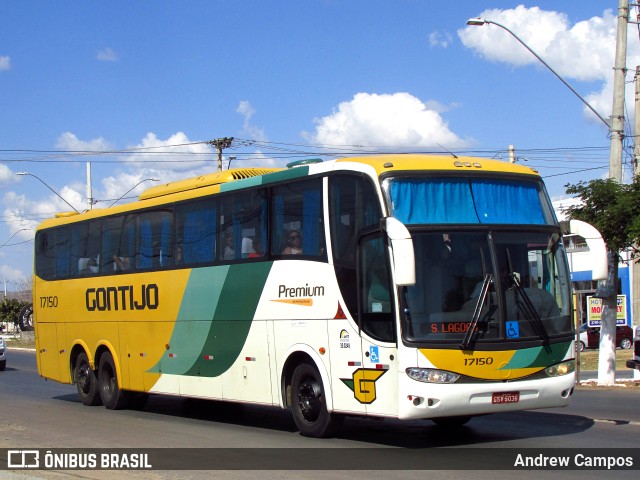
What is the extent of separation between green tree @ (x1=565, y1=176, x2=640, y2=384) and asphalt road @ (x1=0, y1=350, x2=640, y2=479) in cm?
234

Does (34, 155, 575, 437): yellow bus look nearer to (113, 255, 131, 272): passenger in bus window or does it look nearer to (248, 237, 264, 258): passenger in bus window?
(248, 237, 264, 258): passenger in bus window

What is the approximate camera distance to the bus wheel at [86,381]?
18438 mm

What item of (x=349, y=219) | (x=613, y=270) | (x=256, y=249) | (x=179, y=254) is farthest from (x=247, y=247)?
(x=613, y=270)

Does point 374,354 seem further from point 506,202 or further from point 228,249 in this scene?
point 228,249

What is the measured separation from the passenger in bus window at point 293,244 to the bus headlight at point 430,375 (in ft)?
9.04

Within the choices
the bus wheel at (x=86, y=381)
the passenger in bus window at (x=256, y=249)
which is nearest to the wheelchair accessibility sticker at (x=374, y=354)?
the passenger in bus window at (x=256, y=249)

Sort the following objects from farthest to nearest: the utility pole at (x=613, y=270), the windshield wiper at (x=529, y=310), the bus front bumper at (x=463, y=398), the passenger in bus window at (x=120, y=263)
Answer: the utility pole at (x=613, y=270), the passenger in bus window at (x=120, y=263), the windshield wiper at (x=529, y=310), the bus front bumper at (x=463, y=398)

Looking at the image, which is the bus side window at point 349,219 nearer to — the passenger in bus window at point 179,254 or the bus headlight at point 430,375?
the bus headlight at point 430,375

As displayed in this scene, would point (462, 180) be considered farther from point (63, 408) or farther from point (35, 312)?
point (35, 312)

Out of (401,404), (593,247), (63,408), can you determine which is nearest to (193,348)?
(63,408)

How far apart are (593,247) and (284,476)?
475 cm

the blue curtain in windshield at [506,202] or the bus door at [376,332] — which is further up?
the blue curtain in windshield at [506,202]

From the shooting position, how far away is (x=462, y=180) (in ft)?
37.4

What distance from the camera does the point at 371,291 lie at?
36.5 ft
